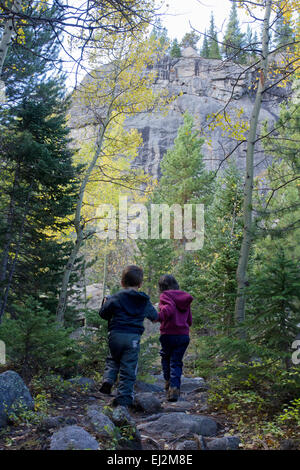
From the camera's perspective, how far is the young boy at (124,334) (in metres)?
4.37

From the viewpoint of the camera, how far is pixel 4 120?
10562mm

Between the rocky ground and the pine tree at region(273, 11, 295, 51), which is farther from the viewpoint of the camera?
the pine tree at region(273, 11, 295, 51)

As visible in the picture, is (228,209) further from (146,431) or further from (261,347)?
(146,431)

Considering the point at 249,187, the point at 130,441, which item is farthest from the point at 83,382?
the point at 249,187

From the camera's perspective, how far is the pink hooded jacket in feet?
18.9

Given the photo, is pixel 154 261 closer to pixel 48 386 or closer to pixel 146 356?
pixel 146 356

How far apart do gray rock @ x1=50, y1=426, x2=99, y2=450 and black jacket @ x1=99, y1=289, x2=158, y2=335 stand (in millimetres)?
1512

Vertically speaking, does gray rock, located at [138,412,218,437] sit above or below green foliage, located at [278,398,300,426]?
below

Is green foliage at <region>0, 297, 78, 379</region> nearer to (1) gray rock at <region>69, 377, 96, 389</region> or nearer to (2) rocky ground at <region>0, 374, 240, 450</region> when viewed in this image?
(2) rocky ground at <region>0, 374, 240, 450</region>

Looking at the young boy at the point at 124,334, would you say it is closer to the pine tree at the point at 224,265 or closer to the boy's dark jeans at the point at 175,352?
the boy's dark jeans at the point at 175,352

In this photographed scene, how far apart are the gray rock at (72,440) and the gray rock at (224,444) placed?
1.09 m

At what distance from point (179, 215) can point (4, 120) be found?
48.6 ft

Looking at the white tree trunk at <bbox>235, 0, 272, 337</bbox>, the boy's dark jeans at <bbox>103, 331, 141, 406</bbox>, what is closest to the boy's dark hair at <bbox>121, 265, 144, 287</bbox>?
the boy's dark jeans at <bbox>103, 331, 141, 406</bbox>

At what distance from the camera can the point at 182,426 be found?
4105 millimetres
